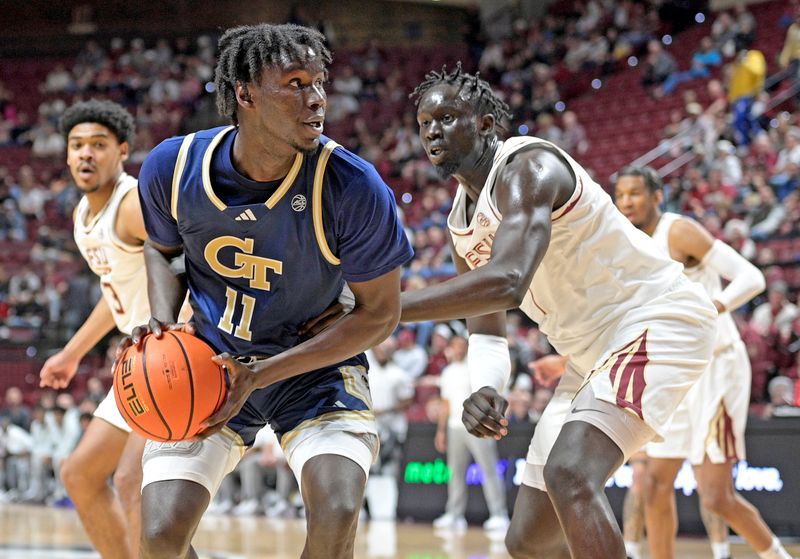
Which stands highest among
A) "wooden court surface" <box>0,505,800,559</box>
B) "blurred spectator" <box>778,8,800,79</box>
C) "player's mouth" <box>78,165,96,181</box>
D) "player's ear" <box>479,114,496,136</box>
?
"blurred spectator" <box>778,8,800,79</box>

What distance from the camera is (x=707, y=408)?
232 inches

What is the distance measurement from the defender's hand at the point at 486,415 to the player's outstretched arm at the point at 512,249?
405 millimetres

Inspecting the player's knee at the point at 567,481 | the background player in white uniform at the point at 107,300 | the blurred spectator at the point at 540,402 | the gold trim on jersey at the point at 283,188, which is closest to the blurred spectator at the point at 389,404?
the blurred spectator at the point at 540,402

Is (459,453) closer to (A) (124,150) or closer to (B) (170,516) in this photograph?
(A) (124,150)

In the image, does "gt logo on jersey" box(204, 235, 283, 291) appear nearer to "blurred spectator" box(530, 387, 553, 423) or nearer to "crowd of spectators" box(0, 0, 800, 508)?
"crowd of spectators" box(0, 0, 800, 508)

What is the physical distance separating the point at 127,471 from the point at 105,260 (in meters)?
0.99

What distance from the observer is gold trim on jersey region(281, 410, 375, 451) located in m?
3.37

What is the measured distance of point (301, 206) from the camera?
3223mm

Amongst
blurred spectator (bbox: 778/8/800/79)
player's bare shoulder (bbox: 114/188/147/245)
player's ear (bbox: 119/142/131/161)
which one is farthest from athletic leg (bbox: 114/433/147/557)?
blurred spectator (bbox: 778/8/800/79)

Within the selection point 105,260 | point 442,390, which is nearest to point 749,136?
point 442,390

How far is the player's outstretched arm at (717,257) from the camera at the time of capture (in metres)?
5.63

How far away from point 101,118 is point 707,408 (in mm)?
3560

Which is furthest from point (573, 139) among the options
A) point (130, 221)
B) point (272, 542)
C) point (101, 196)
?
point (130, 221)

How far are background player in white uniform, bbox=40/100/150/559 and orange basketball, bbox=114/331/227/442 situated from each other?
158 cm
